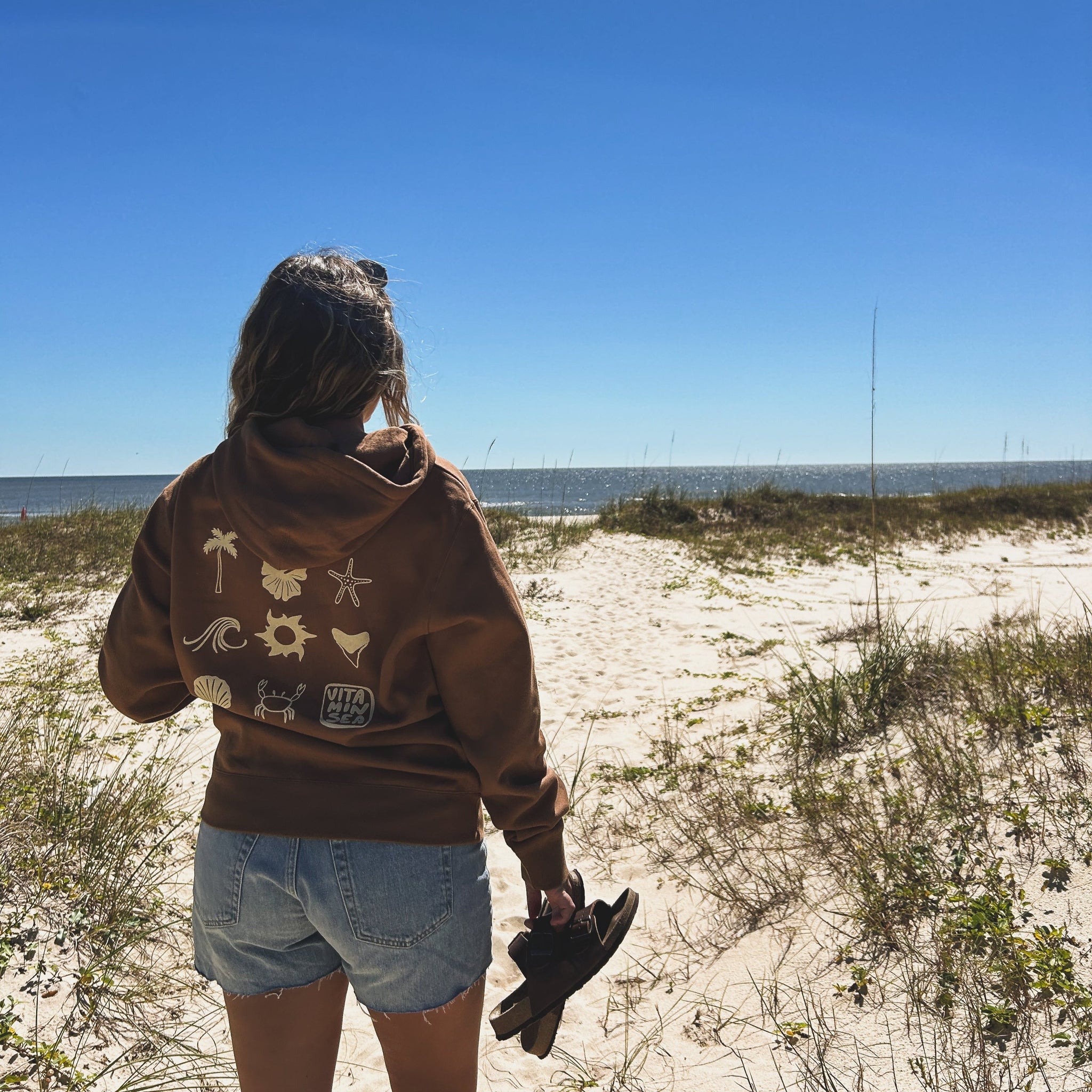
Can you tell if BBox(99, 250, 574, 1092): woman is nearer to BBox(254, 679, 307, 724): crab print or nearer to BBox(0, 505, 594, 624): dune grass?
BBox(254, 679, 307, 724): crab print

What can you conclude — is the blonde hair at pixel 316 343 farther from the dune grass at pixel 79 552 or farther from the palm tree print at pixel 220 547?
the dune grass at pixel 79 552

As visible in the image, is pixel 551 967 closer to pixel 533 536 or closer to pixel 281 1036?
pixel 281 1036

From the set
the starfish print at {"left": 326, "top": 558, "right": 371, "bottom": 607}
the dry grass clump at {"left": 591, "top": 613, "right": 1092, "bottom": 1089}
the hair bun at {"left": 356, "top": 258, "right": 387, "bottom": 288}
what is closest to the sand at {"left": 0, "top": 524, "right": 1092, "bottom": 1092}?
the dry grass clump at {"left": 591, "top": 613, "right": 1092, "bottom": 1089}

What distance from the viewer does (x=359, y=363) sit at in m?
1.18

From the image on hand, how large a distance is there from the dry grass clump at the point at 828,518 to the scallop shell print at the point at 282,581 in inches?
438

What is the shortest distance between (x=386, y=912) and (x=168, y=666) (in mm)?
582

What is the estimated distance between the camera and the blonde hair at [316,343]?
1164mm

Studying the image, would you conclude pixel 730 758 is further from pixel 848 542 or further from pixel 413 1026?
pixel 848 542

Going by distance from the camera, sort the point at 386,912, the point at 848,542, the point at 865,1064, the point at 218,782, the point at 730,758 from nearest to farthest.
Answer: the point at 386,912, the point at 218,782, the point at 865,1064, the point at 730,758, the point at 848,542

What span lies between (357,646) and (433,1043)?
23.9 inches

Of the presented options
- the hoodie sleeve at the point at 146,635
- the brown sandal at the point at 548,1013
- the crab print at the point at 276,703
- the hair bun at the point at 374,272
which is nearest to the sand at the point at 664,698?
the brown sandal at the point at 548,1013

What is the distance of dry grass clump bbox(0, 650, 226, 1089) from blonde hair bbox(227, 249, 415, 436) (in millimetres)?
1907

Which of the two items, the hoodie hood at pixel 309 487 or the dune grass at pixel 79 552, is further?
the dune grass at pixel 79 552

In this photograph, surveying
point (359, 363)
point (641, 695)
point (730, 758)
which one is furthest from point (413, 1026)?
point (641, 695)
